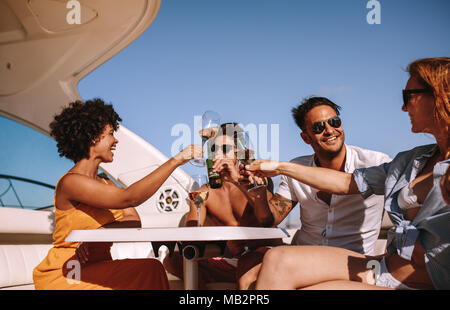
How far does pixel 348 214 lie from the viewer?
2293mm

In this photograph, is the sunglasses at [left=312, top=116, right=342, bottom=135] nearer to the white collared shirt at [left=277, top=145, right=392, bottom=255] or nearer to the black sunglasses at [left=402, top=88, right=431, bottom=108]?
the white collared shirt at [left=277, top=145, right=392, bottom=255]

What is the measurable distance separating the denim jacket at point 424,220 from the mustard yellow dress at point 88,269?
1.11 m

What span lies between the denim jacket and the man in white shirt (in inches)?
24.1

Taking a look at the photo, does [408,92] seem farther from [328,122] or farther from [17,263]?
[17,263]

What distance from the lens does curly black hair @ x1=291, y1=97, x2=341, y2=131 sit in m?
2.49

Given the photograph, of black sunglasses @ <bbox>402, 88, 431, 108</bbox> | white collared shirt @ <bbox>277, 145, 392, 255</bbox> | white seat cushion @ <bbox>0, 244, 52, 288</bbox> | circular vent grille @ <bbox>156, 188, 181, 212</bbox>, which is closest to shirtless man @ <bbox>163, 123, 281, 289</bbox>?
white collared shirt @ <bbox>277, 145, 392, 255</bbox>

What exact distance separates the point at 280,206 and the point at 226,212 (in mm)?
376

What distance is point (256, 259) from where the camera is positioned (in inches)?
79.5

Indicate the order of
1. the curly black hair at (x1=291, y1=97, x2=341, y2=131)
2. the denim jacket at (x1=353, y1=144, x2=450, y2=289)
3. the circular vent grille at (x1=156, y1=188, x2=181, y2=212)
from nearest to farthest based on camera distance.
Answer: the denim jacket at (x1=353, y1=144, x2=450, y2=289) < the curly black hair at (x1=291, y1=97, x2=341, y2=131) < the circular vent grille at (x1=156, y1=188, x2=181, y2=212)

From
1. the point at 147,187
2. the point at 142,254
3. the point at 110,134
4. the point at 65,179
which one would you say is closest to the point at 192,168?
the point at 147,187

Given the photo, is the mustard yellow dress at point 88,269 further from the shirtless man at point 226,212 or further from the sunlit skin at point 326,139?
the sunlit skin at point 326,139

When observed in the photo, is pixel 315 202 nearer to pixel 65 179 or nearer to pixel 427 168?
pixel 427 168
